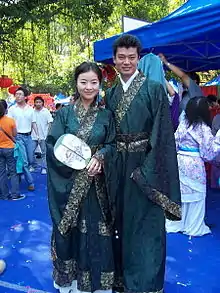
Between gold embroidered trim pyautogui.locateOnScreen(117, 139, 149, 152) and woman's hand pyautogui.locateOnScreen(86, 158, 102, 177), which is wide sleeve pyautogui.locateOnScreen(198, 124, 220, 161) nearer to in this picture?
gold embroidered trim pyautogui.locateOnScreen(117, 139, 149, 152)

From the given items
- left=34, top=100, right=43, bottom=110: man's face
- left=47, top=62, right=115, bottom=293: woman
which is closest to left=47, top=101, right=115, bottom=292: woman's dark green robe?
left=47, top=62, right=115, bottom=293: woman

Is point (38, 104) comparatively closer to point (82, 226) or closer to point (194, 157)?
point (194, 157)

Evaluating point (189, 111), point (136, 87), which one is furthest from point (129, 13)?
point (136, 87)

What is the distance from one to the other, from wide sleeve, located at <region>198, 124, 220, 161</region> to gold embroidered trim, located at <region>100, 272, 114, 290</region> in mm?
1608

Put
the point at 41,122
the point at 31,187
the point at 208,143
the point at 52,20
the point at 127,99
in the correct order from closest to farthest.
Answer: the point at 127,99 → the point at 208,143 → the point at 31,187 → the point at 41,122 → the point at 52,20

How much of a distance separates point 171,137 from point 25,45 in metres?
7.51

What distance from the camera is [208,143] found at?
3.56m

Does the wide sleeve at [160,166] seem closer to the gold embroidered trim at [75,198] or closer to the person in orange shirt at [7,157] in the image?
the gold embroidered trim at [75,198]

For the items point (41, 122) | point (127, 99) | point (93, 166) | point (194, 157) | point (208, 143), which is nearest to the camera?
point (93, 166)

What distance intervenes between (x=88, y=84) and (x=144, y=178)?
0.63 m

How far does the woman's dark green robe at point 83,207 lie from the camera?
91.4 inches

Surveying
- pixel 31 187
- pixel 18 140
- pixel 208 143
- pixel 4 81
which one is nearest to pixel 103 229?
pixel 208 143

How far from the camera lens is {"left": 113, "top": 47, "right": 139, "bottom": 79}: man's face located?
2328mm

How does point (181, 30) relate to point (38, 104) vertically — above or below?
above
